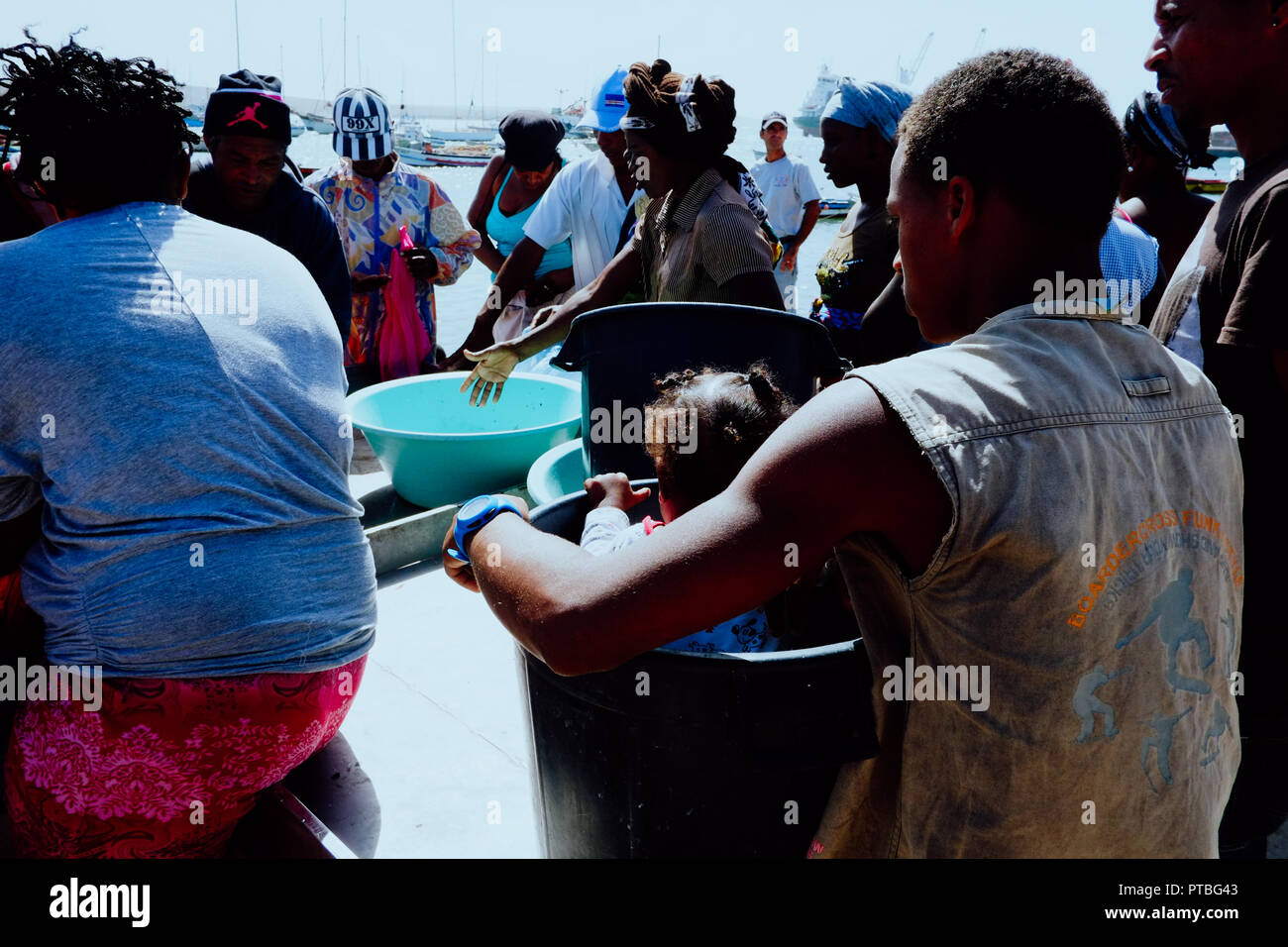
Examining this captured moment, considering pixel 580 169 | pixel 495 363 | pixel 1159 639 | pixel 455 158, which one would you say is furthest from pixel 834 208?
pixel 1159 639

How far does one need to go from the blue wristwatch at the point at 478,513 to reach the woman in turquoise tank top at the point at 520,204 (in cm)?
335

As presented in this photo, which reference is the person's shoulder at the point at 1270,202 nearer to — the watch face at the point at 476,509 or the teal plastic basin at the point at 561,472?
the watch face at the point at 476,509

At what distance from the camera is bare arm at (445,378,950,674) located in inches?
40.3

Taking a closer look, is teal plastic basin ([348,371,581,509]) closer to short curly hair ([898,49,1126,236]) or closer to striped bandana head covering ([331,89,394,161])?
striped bandana head covering ([331,89,394,161])

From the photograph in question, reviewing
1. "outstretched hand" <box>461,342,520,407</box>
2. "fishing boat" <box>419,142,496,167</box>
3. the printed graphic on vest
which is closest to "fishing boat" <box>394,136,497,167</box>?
"fishing boat" <box>419,142,496,167</box>

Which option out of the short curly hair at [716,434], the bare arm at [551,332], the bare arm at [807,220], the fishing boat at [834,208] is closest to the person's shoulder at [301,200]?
the bare arm at [551,332]

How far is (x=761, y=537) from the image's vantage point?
1.05m

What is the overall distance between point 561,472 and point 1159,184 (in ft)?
6.60

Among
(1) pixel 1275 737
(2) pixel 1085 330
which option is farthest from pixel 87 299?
(1) pixel 1275 737

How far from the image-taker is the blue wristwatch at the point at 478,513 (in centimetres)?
136

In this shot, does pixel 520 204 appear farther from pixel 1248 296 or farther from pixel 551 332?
pixel 1248 296

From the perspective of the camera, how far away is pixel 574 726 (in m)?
1.45

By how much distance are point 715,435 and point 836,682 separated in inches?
19.7

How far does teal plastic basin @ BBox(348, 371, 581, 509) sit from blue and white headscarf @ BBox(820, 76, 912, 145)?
1.48 m
